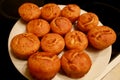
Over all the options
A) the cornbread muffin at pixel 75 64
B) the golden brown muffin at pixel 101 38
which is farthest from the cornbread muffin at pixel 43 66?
the golden brown muffin at pixel 101 38

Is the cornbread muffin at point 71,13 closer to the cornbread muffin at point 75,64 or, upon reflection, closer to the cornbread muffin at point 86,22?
the cornbread muffin at point 86,22

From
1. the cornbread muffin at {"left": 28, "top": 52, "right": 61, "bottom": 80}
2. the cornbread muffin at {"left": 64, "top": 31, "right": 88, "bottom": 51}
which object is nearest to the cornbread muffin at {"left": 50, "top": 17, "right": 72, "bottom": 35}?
the cornbread muffin at {"left": 64, "top": 31, "right": 88, "bottom": 51}

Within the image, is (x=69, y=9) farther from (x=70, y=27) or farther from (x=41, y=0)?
(x=41, y=0)

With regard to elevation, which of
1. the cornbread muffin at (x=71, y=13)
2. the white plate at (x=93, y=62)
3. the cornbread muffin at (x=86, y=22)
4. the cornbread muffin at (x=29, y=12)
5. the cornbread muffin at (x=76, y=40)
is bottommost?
the white plate at (x=93, y=62)

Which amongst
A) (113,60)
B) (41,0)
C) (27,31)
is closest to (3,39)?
(27,31)

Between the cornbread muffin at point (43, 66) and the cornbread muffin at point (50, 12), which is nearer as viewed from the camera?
the cornbread muffin at point (43, 66)

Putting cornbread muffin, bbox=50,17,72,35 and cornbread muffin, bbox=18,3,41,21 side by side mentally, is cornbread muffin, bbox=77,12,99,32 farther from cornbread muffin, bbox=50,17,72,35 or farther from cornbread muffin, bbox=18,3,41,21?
cornbread muffin, bbox=18,3,41,21
